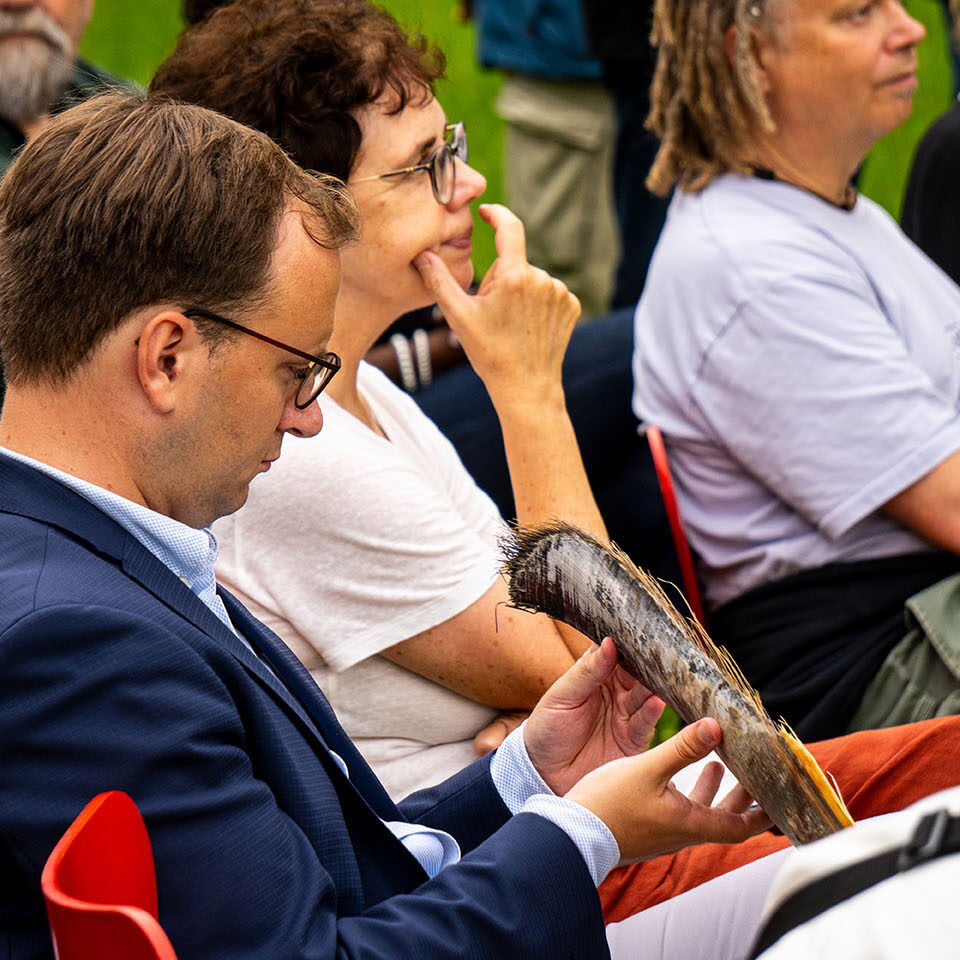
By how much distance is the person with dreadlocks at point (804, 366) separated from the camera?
2.43 m

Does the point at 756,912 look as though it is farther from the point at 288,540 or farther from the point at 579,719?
the point at 288,540

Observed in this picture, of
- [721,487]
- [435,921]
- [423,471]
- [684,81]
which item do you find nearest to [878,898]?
[435,921]

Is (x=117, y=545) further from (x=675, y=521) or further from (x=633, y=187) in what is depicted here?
(x=633, y=187)

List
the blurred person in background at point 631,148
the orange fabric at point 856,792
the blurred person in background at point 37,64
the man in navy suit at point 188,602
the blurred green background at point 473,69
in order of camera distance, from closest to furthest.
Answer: the man in navy suit at point 188,602, the orange fabric at point 856,792, the blurred person in background at point 37,64, the blurred person in background at point 631,148, the blurred green background at point 473,69

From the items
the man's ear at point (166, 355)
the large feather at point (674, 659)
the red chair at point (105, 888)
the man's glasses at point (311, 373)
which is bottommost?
the red chair at point (105, 888)

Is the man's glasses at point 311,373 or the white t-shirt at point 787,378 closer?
the man's glasses at point 311,373

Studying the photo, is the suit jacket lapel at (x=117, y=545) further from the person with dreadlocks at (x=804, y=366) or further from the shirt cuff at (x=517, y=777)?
the person with dreadlocks at (x=804, y=366)

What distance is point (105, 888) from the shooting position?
3.93ft

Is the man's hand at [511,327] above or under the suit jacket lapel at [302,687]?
above

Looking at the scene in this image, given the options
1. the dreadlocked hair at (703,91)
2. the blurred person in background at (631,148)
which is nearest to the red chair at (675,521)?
the dreadlocked hair at (703,91)

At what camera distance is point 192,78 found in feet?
7.02

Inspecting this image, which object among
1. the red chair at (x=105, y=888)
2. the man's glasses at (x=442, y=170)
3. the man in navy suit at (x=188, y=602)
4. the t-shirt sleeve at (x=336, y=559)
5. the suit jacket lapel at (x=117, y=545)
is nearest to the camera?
the red chair at (x=105, y=888)

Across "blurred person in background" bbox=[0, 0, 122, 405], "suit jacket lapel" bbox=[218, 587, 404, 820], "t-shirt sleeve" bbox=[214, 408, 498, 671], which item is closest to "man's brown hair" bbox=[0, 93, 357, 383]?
"suit jacket lapel" bbox=[218, 587, 404, 820]

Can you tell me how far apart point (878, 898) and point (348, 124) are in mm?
1630
